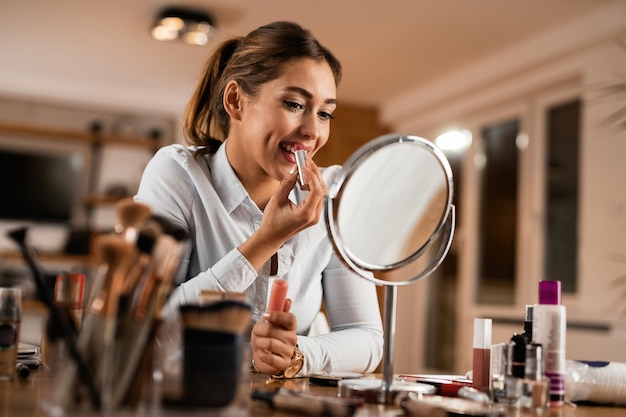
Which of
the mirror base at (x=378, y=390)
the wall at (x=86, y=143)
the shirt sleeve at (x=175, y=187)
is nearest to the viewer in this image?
the mirror base at (x=378, y=390)

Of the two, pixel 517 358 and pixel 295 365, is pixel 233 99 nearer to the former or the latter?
pixel 295 365

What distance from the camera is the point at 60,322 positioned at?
70 centimetres

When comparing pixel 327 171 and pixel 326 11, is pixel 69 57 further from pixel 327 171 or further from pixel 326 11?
pixel 327 171

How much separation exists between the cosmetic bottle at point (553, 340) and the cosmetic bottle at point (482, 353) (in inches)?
5.6

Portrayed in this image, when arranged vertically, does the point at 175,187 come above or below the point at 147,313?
above

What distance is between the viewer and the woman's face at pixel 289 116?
54.0 inches

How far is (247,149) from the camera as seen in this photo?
1458 mm

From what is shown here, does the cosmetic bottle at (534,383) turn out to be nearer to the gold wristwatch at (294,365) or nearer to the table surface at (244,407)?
the table surface at (244,407)

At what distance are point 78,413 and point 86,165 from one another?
17.3 feet

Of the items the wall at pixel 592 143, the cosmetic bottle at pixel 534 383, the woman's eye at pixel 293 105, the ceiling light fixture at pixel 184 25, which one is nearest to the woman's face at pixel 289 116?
the woman's eye at pixel 293 105

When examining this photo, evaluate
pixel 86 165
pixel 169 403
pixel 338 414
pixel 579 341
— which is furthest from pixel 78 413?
pixel 86 165

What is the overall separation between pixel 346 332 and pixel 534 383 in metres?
0.50

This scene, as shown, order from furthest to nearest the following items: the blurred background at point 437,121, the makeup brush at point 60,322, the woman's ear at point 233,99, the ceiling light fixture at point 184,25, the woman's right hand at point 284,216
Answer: the ceiling light fixture at point 184,25, the blurred background at point 437,121, the woman's ear at point 233,99, the woman's right hand at point 284,216, the makeup brush at point 60,322

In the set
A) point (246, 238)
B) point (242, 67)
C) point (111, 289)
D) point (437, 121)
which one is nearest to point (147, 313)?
point (111, 289)
